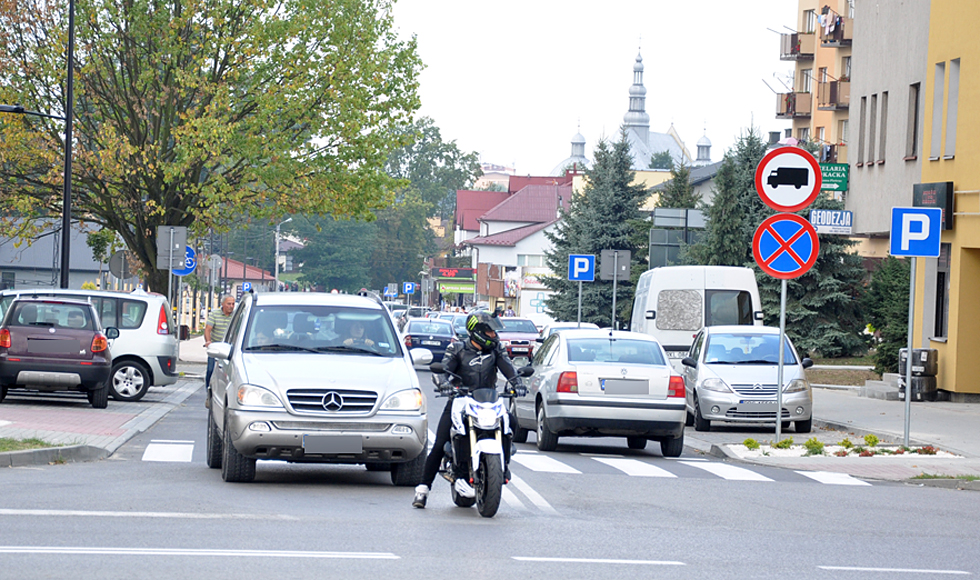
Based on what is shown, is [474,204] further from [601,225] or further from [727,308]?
[727,308]

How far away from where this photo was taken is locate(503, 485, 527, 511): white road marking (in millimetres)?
11336

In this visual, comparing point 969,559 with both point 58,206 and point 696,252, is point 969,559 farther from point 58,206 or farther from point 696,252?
point 696,252

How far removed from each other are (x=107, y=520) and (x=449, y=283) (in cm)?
11770

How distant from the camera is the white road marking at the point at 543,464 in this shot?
1467 centimetres

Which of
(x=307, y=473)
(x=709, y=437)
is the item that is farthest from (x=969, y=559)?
(x=709, y=437)

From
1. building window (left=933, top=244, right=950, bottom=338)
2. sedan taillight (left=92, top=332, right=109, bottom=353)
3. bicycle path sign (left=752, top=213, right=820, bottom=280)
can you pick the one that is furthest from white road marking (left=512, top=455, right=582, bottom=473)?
building window (left=933, top=244, right=950, bottom=338)

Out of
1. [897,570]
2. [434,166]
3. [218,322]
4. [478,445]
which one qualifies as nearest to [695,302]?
[218,322]

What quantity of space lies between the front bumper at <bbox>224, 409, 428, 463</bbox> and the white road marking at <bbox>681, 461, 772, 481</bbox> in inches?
164

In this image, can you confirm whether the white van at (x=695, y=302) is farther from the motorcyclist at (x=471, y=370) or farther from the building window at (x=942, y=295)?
the motorcyclist at (x=471, y=370)

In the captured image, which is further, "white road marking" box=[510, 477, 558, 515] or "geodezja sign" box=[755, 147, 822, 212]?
"geodezja sign" box=[755, 147, 822, 212]

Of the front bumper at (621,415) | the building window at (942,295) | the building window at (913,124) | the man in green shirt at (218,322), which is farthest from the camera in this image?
the building window at (913,124)

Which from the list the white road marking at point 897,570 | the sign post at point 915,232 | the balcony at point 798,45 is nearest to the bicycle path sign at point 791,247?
the sign post at point 915,232

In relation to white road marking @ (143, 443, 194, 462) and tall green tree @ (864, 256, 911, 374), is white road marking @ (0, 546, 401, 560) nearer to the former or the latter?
white road marking @ (143, 443, 194, 462)

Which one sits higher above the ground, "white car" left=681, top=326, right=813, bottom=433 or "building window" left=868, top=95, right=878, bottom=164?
"building window" left=868, top=95, right=878, bottom=164
